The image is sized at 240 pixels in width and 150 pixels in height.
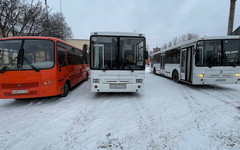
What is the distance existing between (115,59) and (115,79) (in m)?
0.88

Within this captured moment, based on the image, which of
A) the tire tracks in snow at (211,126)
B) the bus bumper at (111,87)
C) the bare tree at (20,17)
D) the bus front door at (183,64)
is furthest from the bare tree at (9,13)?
the tire tracks in snow at (211,126)

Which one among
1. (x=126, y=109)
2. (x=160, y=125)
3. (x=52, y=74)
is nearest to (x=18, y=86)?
(x=52, y=74)

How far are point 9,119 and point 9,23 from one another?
1167cm

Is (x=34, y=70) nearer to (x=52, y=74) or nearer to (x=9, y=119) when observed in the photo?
(x=52, y=74)

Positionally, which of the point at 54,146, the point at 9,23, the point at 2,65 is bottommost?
the point at 54,146

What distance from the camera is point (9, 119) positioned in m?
→ 3.28

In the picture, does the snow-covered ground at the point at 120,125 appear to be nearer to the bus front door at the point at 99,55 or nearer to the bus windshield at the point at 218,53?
the bus front door at the point at 99,55

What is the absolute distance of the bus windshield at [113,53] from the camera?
4.71 metres

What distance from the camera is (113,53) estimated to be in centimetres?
474

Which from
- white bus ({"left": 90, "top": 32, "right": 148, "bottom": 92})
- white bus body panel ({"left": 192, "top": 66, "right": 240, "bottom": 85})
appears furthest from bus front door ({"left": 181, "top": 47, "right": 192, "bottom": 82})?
white bus ({"left": 90, "top": 32, "right": 148, "bottom": 92})

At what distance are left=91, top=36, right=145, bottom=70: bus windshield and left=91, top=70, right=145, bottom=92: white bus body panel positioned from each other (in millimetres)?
179

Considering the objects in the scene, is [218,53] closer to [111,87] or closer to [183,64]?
[183,64]

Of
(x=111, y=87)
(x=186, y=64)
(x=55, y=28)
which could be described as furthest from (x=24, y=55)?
(x=55, y=28)

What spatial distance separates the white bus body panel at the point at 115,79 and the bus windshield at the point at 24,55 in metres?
1.91
